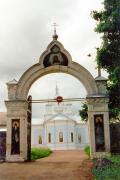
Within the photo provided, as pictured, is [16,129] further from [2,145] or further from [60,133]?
[60,133]

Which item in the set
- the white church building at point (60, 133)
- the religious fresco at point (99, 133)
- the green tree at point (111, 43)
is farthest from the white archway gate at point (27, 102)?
the white church building at point (60, 133)

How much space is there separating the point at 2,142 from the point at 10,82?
11.4ft

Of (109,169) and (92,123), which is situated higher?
(92,123)

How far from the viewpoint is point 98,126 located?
19.7 metres

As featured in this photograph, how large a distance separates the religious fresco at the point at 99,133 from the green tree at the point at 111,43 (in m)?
2.10

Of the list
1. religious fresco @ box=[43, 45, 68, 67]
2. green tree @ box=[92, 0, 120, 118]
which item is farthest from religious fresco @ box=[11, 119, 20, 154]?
green tree @ box=[92, 0, 120, 118]

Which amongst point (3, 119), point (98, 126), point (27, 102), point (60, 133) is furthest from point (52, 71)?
point (60, 133)

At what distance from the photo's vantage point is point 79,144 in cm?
6366

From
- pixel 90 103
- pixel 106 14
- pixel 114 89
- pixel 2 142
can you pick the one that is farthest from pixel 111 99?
pixel 2 142

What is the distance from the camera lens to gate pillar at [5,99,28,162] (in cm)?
1968

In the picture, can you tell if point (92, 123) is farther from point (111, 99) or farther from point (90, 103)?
point (111, 99)

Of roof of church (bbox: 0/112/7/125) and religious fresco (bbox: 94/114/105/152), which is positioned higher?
roof of church (bbox: 0/112/7/125)

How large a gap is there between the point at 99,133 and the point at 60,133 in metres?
42.4

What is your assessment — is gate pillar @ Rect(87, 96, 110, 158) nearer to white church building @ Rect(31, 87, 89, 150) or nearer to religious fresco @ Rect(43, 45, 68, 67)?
religious fresco @ Rect(43, 45, 68, 67)
